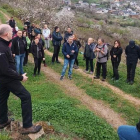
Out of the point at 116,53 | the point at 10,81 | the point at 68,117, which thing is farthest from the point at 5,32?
the point at 116,53

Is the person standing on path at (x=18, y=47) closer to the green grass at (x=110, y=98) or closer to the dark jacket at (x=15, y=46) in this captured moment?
the dark jacket at (x=15, y=46)

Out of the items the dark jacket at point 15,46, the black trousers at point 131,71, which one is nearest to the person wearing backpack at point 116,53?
the black trousers at point 131,71

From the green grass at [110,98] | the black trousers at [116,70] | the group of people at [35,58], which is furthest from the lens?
the black trousers at [116,70]

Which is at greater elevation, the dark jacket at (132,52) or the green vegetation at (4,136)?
the dark jacket at (132,52)

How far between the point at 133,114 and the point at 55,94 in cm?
300

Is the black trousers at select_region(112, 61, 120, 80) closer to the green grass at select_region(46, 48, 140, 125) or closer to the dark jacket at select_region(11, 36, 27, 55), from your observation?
the green grass at select_region(46, 48, 140, 125)

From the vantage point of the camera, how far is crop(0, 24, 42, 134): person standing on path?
4.02m

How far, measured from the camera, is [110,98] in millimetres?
8125

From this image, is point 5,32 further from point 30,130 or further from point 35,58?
point 35,58

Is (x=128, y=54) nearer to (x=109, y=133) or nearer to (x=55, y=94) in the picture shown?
(x=55, y=94)

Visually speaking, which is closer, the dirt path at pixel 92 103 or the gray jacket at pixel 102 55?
the dirt path at pixel 92 103

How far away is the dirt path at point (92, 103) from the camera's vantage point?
696cm

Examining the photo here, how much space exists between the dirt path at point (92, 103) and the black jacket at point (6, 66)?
3894 mm

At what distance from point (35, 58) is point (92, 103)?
3.53 meters
